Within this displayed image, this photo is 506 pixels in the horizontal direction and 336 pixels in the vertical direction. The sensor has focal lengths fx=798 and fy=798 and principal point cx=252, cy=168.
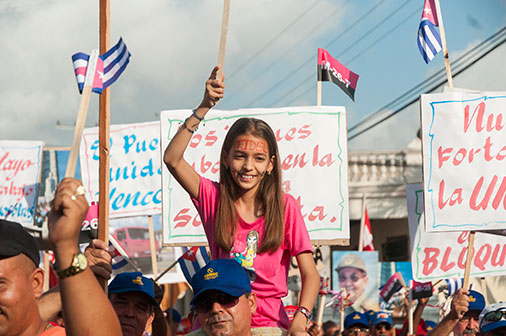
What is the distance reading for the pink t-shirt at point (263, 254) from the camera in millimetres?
3574

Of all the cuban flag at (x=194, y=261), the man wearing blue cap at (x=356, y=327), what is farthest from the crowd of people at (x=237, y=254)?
the man wearing blue cap at (x=356, y=327)

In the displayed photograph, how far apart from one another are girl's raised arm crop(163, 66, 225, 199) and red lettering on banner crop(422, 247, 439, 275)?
395 cm

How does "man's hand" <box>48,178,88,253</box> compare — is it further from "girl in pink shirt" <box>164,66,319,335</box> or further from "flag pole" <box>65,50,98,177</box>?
"girl in pink shirt" <box>164,66,319,335</box>

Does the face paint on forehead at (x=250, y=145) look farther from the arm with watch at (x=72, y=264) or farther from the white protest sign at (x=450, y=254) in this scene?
the white protest sign at (x=450, y=254)

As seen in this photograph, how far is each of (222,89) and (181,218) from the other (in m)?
2.96

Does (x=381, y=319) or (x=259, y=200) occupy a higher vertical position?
(x=259, y=200)

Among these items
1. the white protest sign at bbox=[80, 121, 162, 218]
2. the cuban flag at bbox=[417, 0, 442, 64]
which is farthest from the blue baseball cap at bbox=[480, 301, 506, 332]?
the white protest sign at bbox=[80, 121, 162, 218]

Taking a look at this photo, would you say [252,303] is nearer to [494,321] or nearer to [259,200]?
[259,200]

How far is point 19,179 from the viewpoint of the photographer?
34.5 feet

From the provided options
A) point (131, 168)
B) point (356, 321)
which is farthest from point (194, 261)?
point (131, 168)

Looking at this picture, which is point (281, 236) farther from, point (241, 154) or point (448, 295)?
point (448, 295)

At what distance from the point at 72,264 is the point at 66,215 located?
0.11 metres

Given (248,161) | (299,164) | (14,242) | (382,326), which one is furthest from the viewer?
(382,326)

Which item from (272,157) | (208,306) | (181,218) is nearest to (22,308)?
(208,306)
